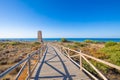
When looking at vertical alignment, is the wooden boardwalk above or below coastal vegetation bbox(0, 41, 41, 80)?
above

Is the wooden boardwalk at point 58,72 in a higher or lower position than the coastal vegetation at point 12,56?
higher

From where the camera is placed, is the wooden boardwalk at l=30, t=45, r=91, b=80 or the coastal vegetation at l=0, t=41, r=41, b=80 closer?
the wooden boardwalk at l=30, t=45, r=91, b=80

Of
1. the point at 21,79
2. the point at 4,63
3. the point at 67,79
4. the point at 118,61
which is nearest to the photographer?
the point at 67,79

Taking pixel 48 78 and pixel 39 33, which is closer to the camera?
pixel 48 78

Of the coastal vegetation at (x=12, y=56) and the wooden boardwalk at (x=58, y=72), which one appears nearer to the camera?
the wooden boardwalk at (x=58, y=72)

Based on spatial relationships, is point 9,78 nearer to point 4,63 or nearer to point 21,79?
point 21,79

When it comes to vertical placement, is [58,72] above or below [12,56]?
above

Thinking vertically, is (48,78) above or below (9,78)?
above

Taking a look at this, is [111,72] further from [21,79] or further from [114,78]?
[21,79]

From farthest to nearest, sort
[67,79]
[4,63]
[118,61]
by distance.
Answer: [4,63] < [118,61] < [67,79]

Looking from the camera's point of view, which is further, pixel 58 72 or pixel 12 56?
pixel 12 56

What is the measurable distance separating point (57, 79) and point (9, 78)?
5135 mm

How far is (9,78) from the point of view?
30.7 ft

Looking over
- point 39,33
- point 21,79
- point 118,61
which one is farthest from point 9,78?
point 39,33
